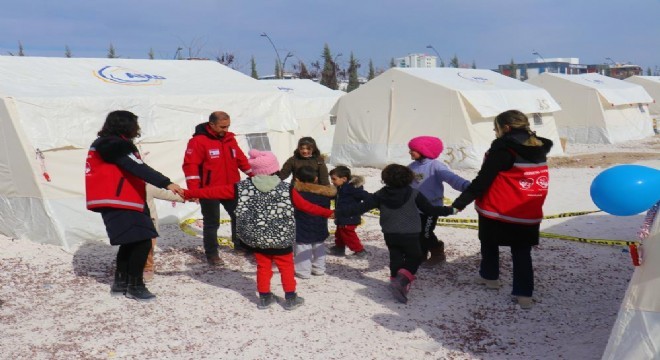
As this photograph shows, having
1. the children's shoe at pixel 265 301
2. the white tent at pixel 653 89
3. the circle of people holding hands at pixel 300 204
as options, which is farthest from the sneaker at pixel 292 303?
the white tent at pixel 653 89

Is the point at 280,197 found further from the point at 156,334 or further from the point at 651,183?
the point at 651,183

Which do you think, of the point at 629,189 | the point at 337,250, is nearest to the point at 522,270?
the point at 629,189

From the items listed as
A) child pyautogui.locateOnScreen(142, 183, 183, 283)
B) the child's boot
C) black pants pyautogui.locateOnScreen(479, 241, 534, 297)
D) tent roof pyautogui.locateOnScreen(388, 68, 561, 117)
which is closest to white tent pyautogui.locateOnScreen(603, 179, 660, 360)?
black pants pyautogui.locateOnScreen(479, 241, 534, 297)

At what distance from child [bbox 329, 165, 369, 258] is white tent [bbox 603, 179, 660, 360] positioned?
272 centimetres

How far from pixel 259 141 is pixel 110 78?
7.90 feet

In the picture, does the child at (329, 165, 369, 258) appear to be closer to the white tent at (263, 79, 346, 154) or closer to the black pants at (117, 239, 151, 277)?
the black pants at (117, 239, 151, 277)

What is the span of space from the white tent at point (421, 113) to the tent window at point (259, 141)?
6181 mm

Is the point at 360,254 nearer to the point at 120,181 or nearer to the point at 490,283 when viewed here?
the point at 490,283

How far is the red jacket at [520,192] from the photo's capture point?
4.70 meters

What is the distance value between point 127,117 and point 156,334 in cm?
183

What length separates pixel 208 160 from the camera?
19.8ft

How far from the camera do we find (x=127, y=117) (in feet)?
16.3

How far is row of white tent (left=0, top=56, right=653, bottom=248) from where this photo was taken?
23.4 feet

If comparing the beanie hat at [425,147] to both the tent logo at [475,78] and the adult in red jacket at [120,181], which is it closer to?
the adult in red jacket at [120,181]
